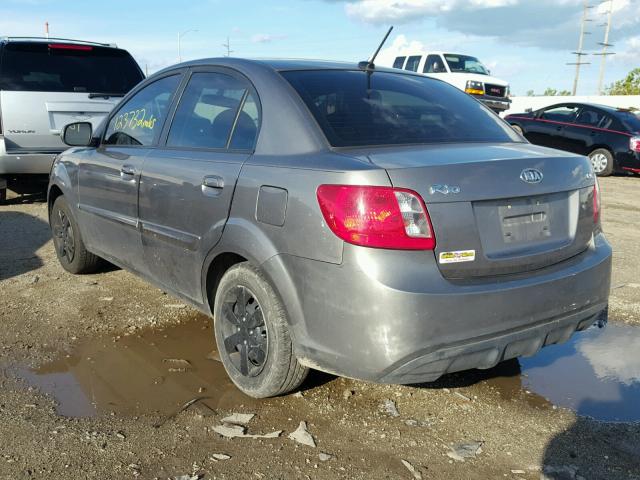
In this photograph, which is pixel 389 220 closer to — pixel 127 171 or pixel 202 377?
pixel 202 377

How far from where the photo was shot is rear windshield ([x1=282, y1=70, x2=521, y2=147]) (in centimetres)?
301

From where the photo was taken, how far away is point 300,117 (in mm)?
2973

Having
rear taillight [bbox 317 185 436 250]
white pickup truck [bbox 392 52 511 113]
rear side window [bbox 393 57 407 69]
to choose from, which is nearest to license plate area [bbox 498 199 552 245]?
rear taillight [bbox 317 185 436 250]

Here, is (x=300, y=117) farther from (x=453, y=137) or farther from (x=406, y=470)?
(x=406, y=470)

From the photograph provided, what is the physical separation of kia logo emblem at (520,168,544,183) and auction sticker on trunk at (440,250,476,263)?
17.1 inches

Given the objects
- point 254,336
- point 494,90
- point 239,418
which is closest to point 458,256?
point 254,336

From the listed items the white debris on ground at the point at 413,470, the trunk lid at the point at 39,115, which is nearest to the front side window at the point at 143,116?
the white debris on ground at the point at 413,470

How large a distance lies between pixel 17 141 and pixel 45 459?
5669 mm

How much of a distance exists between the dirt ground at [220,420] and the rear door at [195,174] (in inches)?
20.8

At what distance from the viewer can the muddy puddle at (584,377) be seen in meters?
3.23

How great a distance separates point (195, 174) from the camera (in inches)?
132

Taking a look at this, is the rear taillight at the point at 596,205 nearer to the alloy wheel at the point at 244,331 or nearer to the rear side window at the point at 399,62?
the alloy wheel at the point at 244,331

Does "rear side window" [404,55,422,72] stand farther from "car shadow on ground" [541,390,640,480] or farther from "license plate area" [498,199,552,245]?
"car shadow on ground" [541,390,640,480]

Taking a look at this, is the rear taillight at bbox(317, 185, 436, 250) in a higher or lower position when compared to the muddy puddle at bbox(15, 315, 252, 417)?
higher
